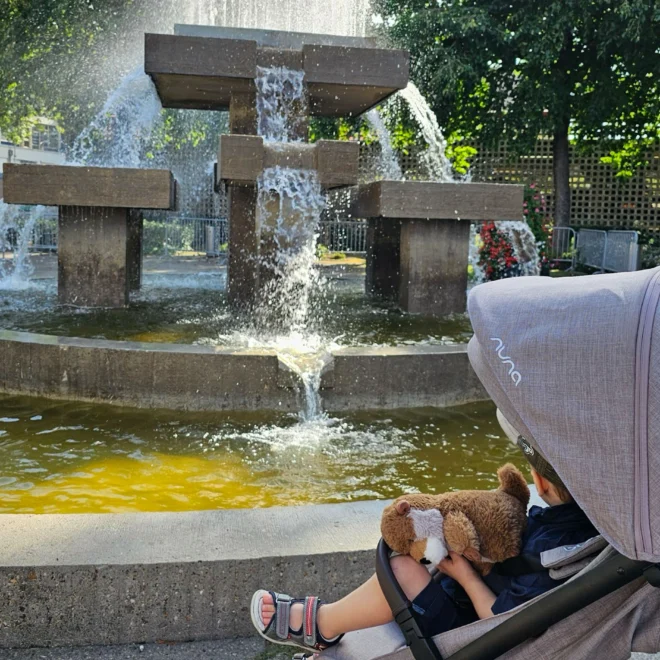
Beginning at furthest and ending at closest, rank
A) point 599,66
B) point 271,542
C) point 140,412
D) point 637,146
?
1. point 637,146
2. point 599,66
3. point 140,412
4. point 271,542

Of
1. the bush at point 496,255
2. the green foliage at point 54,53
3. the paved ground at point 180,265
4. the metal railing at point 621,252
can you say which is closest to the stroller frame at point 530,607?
the bush at point 496,255

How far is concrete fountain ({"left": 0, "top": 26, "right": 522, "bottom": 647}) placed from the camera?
2.62 meters

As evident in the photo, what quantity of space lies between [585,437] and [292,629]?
0.99 metres

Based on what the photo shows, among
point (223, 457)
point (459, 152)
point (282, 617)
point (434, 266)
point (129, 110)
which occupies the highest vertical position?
point (459, 152)

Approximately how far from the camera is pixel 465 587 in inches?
83.0

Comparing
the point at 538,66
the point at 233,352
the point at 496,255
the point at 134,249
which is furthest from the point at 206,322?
the point at 538,66

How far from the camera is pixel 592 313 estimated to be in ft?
5.92

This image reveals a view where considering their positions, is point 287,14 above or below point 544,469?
above

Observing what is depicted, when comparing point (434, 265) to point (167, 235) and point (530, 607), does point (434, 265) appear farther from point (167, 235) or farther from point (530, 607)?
point (167, 235)

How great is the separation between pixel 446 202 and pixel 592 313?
655cm

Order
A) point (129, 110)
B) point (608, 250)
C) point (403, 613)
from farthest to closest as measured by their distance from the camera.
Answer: point (608, 250) → point (129, 110) → point (403, 613)

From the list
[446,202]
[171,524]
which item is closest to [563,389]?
[171,524]

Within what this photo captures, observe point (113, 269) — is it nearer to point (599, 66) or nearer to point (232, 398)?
point (232, 398)

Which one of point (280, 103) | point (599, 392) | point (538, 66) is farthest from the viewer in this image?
point (538, 66)
